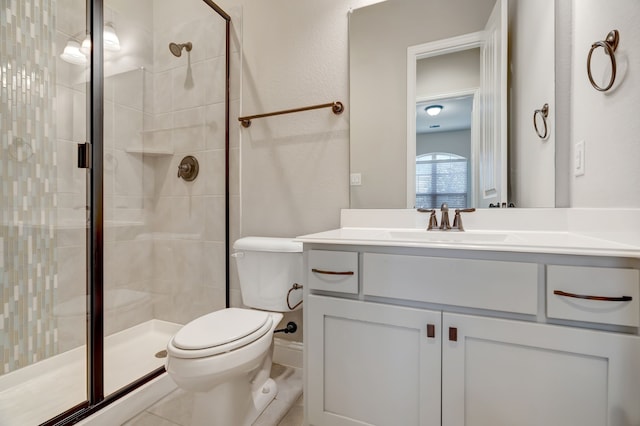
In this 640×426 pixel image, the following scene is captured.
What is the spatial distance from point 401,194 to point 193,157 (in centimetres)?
141

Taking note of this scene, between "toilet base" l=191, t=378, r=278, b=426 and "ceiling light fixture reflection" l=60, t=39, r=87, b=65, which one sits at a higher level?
"ceiling light fixture reflection" l=60, t=39, r=87, b=65

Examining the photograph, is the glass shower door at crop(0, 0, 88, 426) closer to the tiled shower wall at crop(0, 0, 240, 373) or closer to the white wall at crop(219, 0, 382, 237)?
the tiled shower wall at crop(0, 0, 240, 373)

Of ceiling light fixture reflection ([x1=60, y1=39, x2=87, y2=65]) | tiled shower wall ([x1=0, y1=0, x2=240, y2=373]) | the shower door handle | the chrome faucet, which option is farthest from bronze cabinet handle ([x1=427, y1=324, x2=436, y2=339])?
ceiling light fixture reflection ([x1=60, y1=39, x2=87, y2=65])

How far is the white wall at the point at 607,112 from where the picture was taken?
0.83m

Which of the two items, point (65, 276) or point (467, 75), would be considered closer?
point (467, 75)

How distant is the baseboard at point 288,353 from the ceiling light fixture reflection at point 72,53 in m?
1.91

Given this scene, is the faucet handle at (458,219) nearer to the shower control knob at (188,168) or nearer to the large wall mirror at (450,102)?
the large wall mirror at (450,102)

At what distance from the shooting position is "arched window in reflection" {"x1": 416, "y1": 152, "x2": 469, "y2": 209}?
142cm

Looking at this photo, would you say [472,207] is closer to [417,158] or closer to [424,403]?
[417,158]

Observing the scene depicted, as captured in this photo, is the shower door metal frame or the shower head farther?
the shower head

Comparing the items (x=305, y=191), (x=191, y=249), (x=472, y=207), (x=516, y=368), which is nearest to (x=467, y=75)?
(x=472, y=207)

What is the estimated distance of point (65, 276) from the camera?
5.36ft

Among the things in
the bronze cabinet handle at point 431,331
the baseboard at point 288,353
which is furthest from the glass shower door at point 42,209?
the bronze cabinet handle at point 431,331

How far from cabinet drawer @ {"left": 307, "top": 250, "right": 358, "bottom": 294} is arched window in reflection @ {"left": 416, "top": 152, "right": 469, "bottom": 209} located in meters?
0.59
